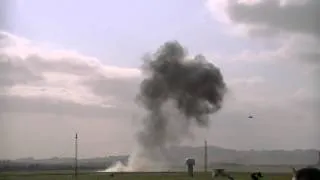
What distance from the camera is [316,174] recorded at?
1992 cm

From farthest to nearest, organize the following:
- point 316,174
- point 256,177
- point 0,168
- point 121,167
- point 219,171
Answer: point 121,167 < point 0,168 < point 219,171 < point 256,177 < point 316,174

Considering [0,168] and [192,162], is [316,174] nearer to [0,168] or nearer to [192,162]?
[192,162]

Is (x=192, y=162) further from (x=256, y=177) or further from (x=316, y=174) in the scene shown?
(x=316, y=174)

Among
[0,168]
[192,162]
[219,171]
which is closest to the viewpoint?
[219,171]

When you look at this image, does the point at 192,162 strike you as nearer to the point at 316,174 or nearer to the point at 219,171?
the point at 219,171

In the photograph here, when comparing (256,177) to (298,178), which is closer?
(298,178)

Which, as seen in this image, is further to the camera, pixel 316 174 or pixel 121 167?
pixel 121 167

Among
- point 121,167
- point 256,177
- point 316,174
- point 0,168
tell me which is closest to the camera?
point 316,174

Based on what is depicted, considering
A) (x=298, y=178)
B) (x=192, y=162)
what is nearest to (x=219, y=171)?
(x=192, y=162)

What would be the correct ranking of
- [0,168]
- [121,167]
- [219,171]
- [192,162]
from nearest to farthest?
[219,171] → [192,162] → [0,168] → [121,167]

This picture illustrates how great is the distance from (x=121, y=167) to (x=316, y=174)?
146272mm

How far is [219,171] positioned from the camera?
84562 millimetres

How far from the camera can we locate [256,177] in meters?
70.8

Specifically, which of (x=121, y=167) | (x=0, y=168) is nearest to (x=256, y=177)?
(x=0, y=168)
